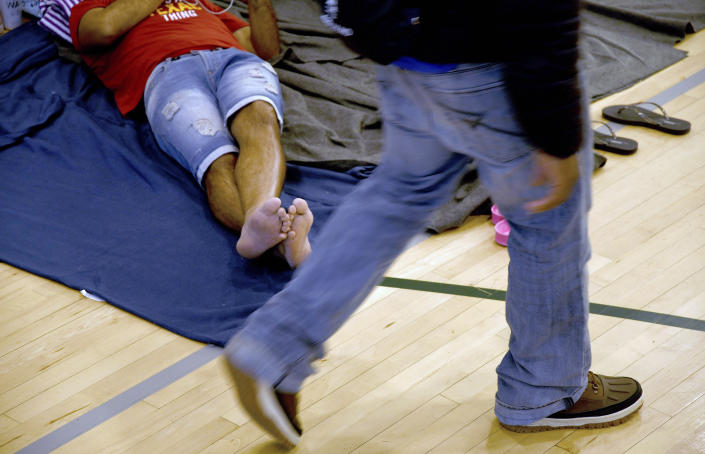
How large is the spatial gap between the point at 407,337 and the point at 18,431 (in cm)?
78

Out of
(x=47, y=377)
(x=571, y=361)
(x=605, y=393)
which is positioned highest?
(x=571, y=361)

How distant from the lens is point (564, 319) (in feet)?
4.17

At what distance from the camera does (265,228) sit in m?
1.81

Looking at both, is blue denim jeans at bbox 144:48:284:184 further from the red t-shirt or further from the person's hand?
the person's hand

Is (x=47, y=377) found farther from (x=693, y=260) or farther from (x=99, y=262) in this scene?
(x=693, y=260)

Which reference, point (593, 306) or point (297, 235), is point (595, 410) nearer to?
point (593, 306)

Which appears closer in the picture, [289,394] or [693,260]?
[289,394]

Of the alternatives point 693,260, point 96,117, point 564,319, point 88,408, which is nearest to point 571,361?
point 564,319

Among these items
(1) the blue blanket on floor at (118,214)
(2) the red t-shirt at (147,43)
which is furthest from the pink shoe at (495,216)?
(2) the red t-shirt at (147,43)

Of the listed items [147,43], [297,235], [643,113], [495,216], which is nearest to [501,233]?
[495,216]

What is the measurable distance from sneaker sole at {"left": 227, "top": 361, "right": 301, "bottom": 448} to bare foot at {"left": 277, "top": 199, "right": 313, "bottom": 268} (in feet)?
2.05

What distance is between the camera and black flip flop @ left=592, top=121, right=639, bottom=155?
7.82 feet

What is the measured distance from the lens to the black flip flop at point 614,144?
238 centimetres

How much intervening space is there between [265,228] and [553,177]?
0.87 meters
